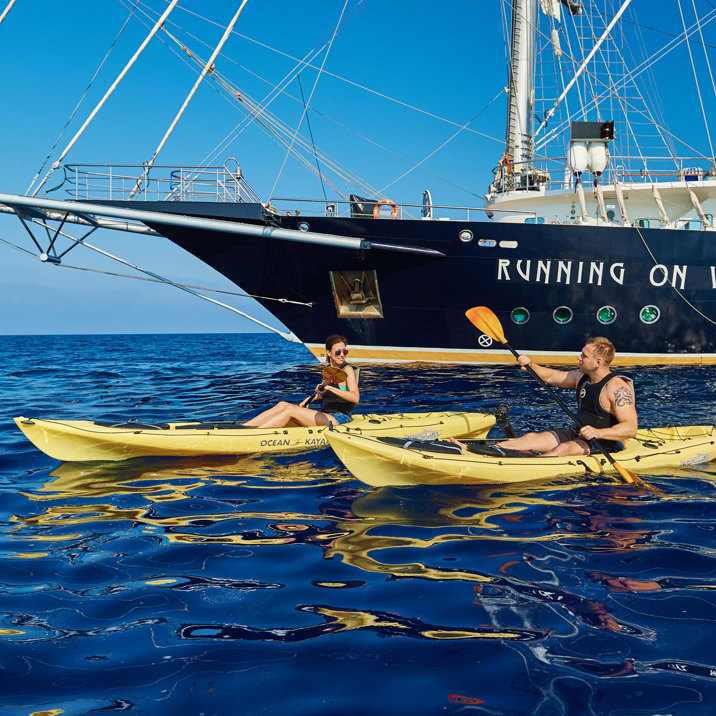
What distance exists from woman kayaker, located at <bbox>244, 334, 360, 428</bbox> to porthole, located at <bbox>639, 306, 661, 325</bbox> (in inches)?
397

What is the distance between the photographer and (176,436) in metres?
7.25

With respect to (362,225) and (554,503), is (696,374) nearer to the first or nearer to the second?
(362,225)

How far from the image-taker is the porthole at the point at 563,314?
50.4ft

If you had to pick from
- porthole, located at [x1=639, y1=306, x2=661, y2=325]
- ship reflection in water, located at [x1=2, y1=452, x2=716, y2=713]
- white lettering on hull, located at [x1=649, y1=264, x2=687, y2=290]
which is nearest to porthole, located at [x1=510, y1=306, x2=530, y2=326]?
porthole, located at [x1=639, y1=306, x2=661, y2=325]

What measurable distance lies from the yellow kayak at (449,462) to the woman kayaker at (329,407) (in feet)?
5.89

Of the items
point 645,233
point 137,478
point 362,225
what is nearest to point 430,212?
point 362,225

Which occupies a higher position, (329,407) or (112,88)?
(112,88)

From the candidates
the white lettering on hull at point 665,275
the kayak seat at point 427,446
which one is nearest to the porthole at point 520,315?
the white lettering on hull at point 665,275

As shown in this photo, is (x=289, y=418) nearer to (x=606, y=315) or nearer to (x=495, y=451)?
(x=495, y=451)

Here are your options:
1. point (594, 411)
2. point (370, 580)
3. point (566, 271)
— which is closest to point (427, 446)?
point (594, 411)

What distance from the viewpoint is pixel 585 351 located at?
6.41 m

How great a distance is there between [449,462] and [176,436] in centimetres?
307

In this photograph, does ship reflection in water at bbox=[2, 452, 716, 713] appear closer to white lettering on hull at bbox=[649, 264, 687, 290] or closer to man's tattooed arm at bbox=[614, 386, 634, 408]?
man's tattooed arm at bbox=[614, 386, 634, 408]

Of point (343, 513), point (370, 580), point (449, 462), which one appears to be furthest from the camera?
point (449, 462)
